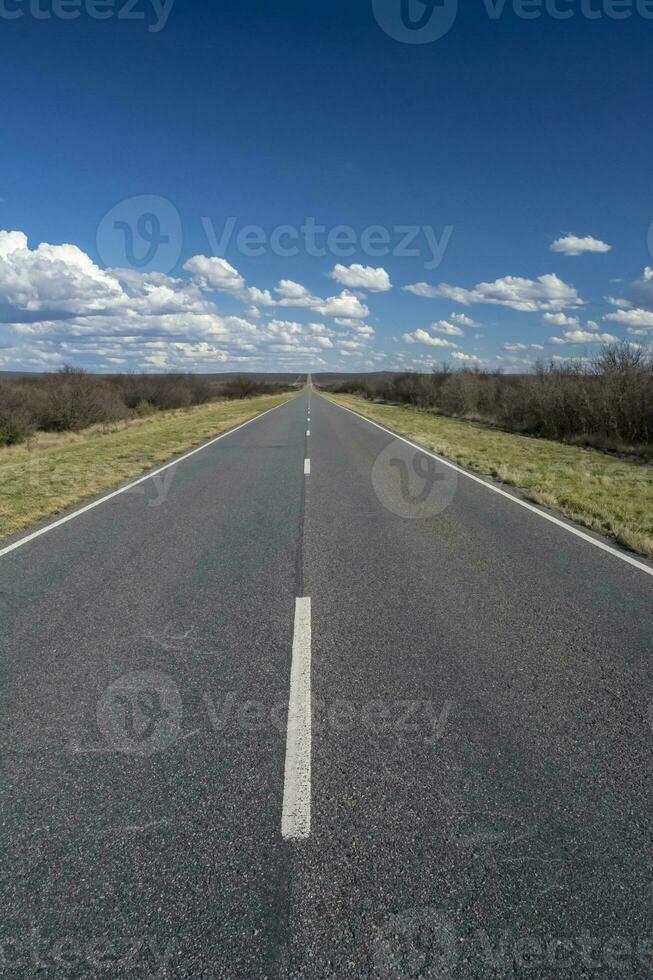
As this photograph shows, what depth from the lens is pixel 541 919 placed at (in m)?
2.20

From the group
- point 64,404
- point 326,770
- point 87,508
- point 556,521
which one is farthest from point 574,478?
point 64,404

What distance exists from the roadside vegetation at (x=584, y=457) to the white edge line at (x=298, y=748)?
4.93m

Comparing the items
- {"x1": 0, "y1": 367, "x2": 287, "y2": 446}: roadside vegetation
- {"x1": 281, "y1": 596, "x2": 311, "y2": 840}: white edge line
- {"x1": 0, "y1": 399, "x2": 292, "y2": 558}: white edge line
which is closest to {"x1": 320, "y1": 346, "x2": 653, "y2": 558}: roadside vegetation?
{"x1": 281, "y1": 596, "x2": 311, "y2": 840}: white edge line

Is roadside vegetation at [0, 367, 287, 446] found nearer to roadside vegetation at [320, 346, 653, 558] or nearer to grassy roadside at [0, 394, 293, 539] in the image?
grassy roadside at [0, 394, 293, 539]

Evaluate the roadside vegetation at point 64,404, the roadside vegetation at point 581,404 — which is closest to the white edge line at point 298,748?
the roadside vegetation at point 581,404

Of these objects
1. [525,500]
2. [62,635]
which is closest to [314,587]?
[62,635]

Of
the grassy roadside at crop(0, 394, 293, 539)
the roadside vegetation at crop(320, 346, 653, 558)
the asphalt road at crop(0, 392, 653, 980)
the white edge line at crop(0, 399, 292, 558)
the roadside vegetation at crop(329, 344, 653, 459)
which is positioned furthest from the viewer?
the roadside vegetation at crop(329, 344, 653, 459)

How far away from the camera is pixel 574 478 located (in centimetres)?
1353

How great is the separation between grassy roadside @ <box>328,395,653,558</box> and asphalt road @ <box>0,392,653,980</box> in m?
2.46

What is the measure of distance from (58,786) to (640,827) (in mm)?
2778

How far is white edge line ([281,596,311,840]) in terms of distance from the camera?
8.78 feet

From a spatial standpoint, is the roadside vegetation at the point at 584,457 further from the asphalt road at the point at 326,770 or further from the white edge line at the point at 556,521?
the asphalt road at the point at 326,770

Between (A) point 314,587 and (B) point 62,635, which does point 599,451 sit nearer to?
(A) point 314,587

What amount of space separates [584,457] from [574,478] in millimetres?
6105
